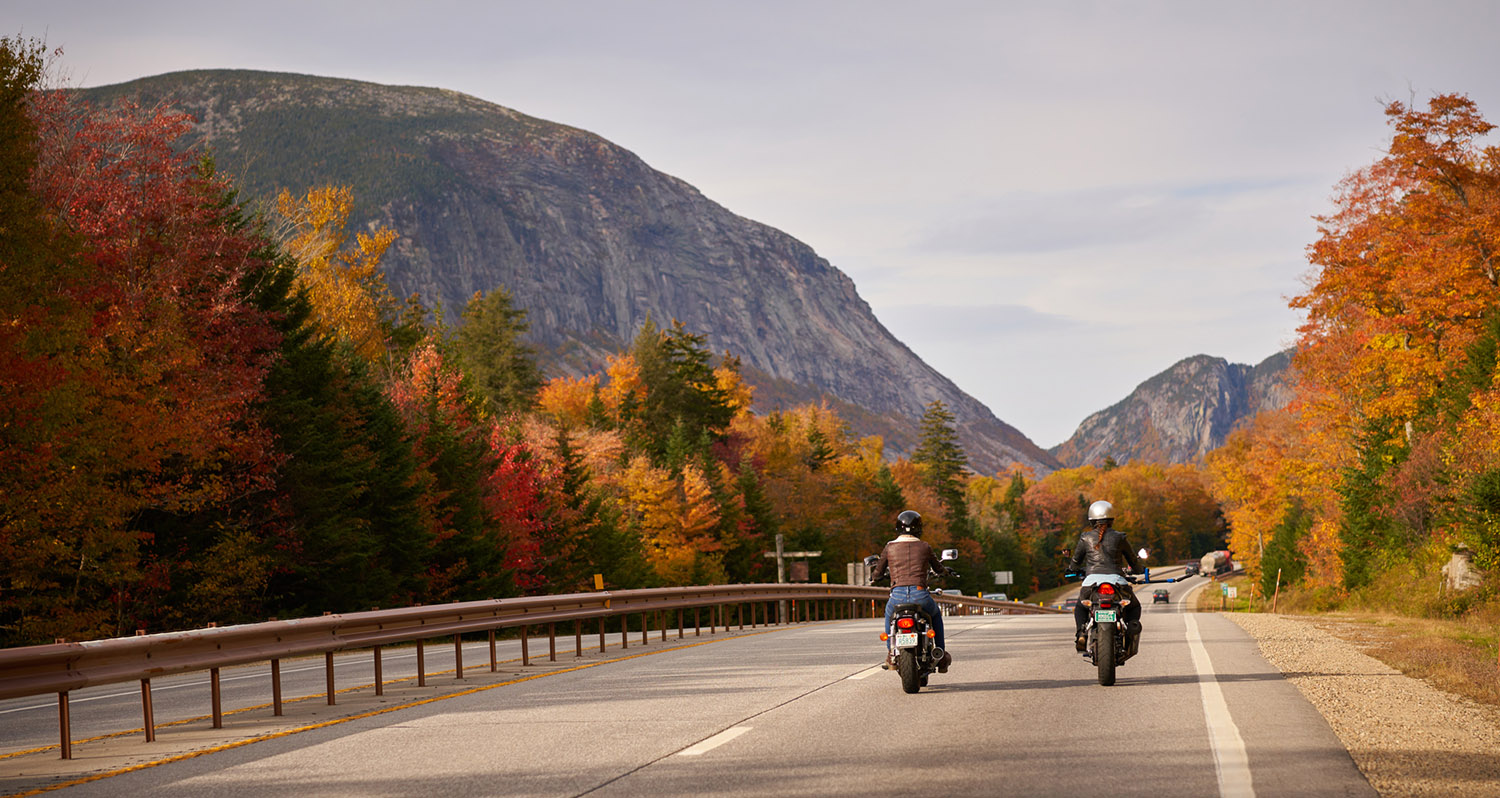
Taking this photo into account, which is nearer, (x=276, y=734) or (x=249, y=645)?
(x=276, y=734)

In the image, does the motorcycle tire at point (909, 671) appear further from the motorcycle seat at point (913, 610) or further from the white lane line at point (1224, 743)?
the white lane line at point (1224, 743)

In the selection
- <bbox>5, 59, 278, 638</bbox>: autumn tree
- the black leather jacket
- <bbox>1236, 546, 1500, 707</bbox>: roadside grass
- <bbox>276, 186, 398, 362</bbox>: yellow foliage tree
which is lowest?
<bbox>1236, 546, 1500, 707</bbox>: roadside grass

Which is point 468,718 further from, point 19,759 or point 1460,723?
point 1460,723

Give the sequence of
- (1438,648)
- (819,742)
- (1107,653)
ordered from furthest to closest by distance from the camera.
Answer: (1438,648) < (1107,653) < (819,742)

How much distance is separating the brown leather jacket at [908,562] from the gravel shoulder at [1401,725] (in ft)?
12.1

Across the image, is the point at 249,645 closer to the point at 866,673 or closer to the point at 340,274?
the point at 866,673

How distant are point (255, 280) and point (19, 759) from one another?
3056 cm

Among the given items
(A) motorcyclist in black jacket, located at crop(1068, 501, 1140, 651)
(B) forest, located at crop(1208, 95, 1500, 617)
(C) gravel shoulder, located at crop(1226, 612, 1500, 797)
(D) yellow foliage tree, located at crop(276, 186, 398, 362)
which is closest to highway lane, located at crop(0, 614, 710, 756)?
(A) motorcyclist in black jacket, located at crop(1068, 501, 1140, 651)

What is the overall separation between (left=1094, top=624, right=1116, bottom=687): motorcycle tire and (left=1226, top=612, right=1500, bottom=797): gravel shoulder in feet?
5.94

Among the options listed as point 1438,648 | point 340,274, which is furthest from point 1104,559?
point 340,274

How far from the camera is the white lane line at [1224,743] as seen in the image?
25.6ft

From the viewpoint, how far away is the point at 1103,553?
13.8 meters

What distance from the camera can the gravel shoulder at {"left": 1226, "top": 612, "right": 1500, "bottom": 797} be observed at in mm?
8023

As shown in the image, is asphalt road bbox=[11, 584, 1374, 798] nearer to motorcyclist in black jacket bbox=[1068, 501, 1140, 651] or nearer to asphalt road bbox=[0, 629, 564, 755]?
motorcyclist in black jacket bbox=[1068, 501, 1140, 651]
